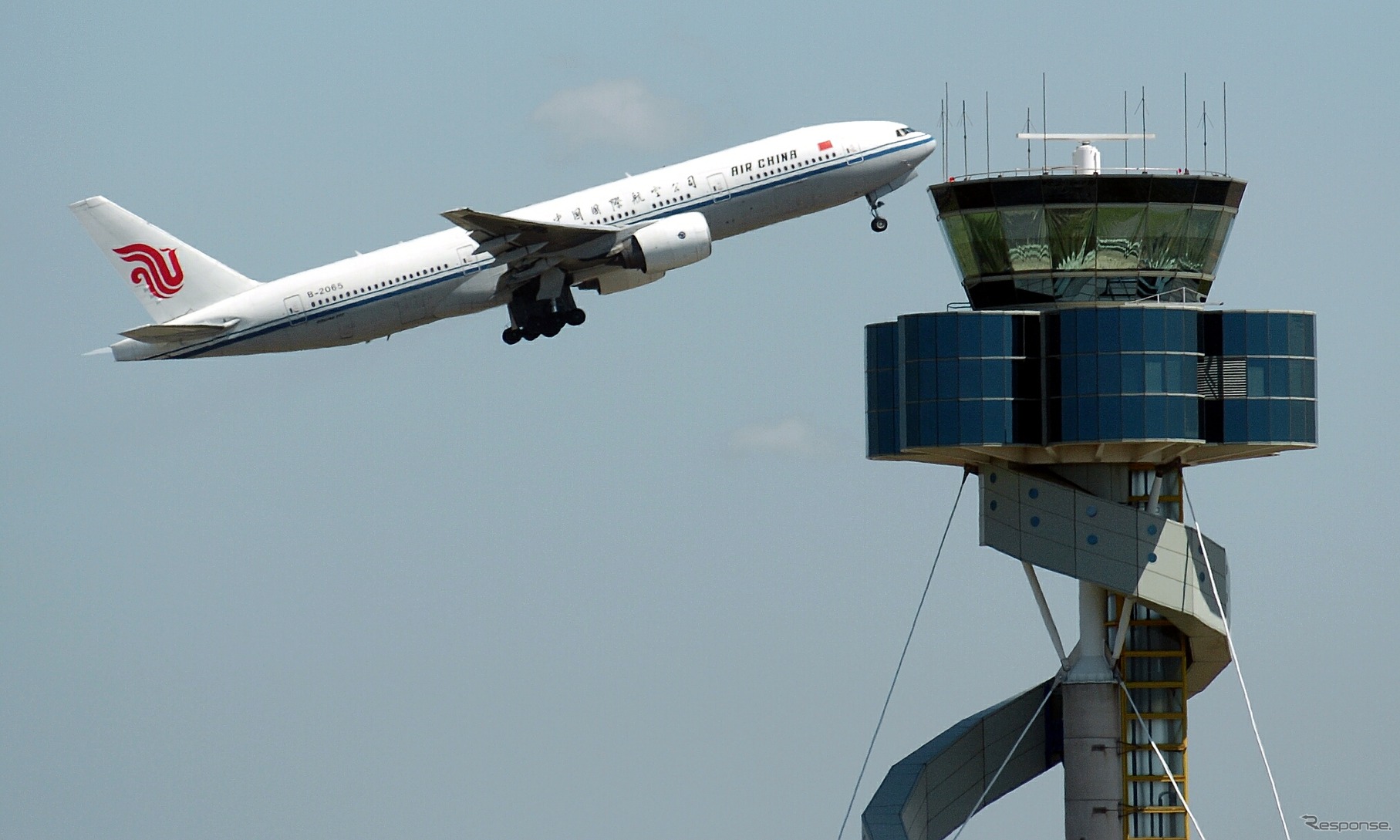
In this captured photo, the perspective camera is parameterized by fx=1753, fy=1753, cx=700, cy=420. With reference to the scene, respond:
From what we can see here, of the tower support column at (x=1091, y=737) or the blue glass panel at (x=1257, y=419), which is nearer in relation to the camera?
the blue glass panel at (x=1257, y=419)

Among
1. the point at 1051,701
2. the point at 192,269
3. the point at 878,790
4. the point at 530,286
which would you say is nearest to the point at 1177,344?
the point at 1051,701

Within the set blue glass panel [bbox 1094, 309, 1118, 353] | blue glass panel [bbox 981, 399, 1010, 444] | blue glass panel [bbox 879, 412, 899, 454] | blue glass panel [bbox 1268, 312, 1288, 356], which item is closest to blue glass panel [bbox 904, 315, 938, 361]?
blue glass panel [bbox 981, 399, 1010, 444]

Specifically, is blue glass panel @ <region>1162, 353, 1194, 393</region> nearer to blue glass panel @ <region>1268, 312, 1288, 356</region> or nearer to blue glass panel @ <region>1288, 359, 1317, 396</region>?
blue glass panel @ <region>1268, 312, 1288, 356</region>

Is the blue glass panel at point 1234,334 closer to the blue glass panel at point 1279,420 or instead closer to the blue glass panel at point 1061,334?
the blue glass panel at point 1279,420

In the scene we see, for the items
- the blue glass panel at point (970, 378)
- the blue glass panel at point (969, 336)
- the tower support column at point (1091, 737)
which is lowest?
the tower support column at point (1091, 737)

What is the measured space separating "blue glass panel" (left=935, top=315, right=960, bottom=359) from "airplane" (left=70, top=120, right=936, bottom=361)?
11.4 meters

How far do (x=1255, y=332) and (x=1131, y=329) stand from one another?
13.8ft

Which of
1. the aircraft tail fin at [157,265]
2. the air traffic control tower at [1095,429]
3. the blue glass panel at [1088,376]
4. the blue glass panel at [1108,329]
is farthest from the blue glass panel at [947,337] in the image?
the aircraft tail fin at [157,265]

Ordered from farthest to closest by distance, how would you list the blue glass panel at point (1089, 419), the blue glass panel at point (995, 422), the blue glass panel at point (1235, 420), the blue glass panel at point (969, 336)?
1. the blue glass panel at point (1235, 420)
2. the blue glass panel at point (969, 336)
3. the blue glass panel at point (995, 422)
4. the blue glass panel at point (1089, 419)

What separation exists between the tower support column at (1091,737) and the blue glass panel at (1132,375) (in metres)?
7.82

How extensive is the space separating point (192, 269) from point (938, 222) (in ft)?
94.5

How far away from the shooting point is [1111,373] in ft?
176

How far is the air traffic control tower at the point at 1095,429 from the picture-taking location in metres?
54.0

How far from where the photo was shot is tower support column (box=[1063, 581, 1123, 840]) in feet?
190
